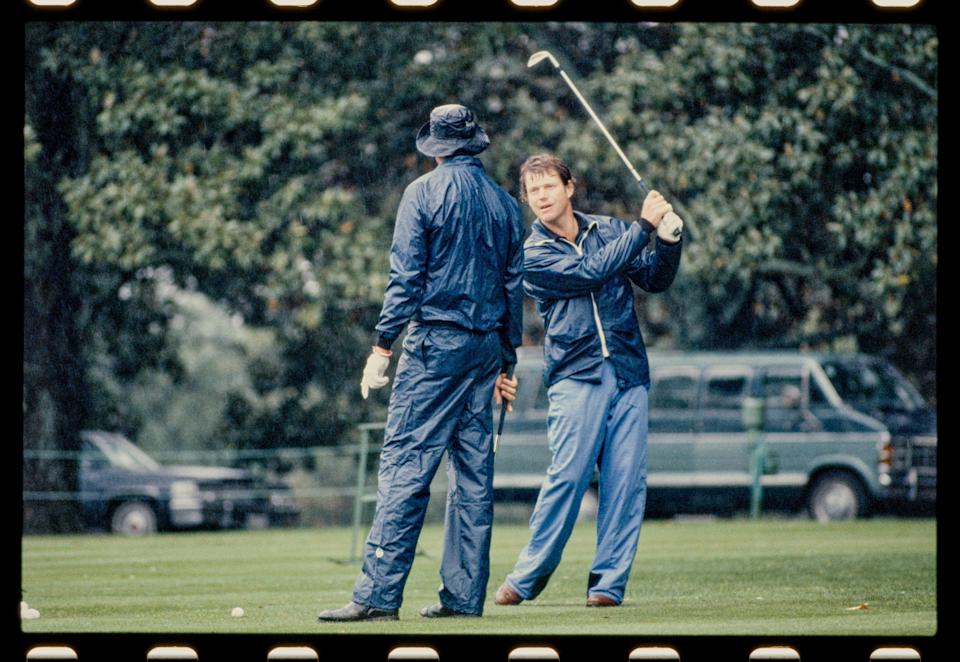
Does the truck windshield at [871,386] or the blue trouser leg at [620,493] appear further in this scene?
the truck windshield at [871,386]

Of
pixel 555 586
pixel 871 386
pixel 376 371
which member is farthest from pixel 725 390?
pixel 376 371

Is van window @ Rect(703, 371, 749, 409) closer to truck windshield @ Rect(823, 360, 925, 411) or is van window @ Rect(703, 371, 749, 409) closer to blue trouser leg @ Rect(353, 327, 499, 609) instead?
truck windshield @ Rect(823, 360, 925, 411)

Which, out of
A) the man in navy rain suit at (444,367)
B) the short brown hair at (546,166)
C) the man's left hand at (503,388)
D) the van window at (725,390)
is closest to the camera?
the man in navy rain suit at (444,367)

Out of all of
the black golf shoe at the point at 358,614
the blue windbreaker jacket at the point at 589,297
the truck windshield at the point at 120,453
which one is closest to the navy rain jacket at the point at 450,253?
the blue windbreaker jacket at the point at 589,297

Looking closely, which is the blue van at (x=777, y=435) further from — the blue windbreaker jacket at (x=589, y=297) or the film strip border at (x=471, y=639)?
the film strip border at (x=471, y=639)

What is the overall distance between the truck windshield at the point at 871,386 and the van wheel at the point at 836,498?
2.43 feet

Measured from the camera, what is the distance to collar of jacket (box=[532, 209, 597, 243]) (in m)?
7.15

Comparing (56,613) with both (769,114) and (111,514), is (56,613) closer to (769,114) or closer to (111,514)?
(769,114)

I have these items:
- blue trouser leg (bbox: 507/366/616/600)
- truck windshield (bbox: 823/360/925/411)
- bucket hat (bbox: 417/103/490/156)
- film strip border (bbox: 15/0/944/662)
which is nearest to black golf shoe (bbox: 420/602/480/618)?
blue trouser leg (bbox: 507/366/616/600)

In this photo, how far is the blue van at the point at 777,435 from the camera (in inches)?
680

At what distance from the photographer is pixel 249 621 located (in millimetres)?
6391

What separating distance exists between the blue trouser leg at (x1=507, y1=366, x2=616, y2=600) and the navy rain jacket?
0.52 metres

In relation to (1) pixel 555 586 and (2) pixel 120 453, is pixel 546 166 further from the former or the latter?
(2) pixel 120 453

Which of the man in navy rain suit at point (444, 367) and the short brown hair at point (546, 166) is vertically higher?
the short brown hair at point (546, 166)
